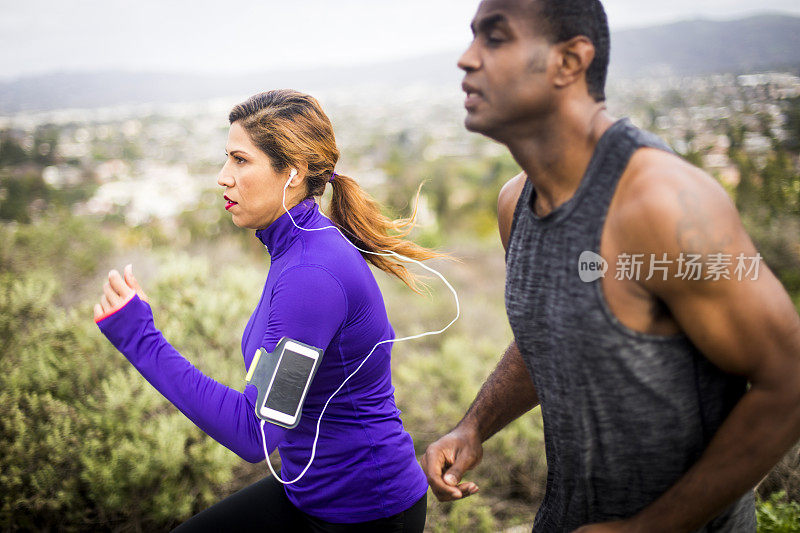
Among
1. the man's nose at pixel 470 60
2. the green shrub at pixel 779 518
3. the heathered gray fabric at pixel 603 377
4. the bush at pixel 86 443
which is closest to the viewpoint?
the heathered gray fabric at pixel 603 377

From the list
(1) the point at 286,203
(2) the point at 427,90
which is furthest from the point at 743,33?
(2) the point at 427,90

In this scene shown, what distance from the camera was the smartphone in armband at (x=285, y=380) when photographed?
1553 millimetres

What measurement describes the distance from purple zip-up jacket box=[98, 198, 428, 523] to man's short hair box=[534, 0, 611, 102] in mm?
949

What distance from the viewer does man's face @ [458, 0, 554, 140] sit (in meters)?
1.13

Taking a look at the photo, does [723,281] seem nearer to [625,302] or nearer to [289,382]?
[625,302]

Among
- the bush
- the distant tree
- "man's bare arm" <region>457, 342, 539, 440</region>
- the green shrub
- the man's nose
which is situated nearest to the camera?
the man's nose

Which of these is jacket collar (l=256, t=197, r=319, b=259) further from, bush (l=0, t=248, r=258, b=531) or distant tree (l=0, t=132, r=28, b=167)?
distant tree (l=0, t=132, r=28, b=167)

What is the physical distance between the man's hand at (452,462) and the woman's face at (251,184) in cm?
103

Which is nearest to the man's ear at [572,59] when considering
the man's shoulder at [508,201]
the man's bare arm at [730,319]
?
the man's bare arm at [730,319]

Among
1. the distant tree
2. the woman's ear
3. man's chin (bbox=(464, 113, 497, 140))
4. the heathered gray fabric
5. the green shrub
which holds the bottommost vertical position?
the green shrub

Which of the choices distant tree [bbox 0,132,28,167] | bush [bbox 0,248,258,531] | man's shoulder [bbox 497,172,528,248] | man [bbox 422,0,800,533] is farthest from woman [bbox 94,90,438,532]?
distant tree [bbox 0,132,28,167]

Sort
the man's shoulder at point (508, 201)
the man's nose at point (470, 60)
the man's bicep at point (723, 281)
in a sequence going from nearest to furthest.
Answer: the man's bicep at point (723, 281), the man's nose at point (470, 60), the man's shoulder at point (508, 201)

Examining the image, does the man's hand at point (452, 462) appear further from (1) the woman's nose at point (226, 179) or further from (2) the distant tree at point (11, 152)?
(2) the distant tree at point (11, 152)

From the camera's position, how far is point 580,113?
116cm
